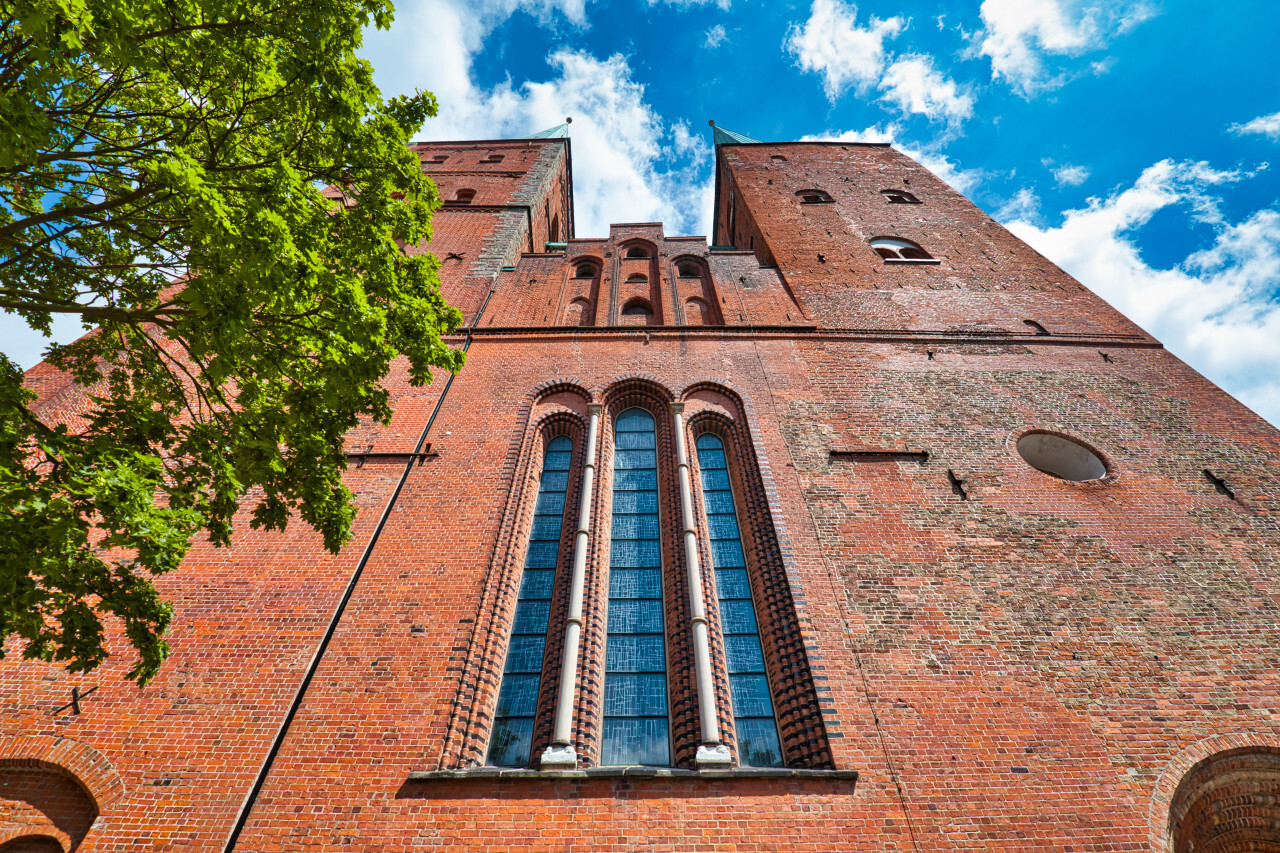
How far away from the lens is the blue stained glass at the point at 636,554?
22.7 feet

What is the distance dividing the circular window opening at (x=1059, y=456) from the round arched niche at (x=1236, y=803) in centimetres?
381

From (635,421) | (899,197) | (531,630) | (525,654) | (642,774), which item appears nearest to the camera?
(642,774)

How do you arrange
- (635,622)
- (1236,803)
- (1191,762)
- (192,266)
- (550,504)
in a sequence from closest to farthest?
(192,266)
(1191,762)
(1236,803)
(635,622)
(550,504)

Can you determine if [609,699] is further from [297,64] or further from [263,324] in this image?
[297,64]

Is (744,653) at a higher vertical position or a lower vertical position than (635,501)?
lower

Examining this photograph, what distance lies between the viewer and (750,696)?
18.5 ft

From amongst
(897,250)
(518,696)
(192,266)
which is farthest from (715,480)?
(897,250)

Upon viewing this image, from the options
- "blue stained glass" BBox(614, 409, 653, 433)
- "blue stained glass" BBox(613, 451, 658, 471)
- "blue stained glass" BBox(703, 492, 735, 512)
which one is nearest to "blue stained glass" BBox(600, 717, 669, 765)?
"blue stained glass" BBox(703, 492, 735, 512)

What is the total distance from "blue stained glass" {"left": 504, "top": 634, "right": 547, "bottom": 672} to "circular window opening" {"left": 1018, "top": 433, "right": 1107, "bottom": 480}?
22.1 ft

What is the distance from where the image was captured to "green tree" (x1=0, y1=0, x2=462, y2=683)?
3418 millimetres

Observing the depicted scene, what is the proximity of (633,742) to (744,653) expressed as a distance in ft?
4.58

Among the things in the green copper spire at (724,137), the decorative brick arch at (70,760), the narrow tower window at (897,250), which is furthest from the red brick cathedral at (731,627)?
the green copper spire at (724,137)

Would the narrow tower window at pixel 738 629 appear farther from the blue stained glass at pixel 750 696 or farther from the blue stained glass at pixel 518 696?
the blue stained glass at pixel 518 696

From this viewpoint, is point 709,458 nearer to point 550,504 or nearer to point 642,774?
point 550,504
